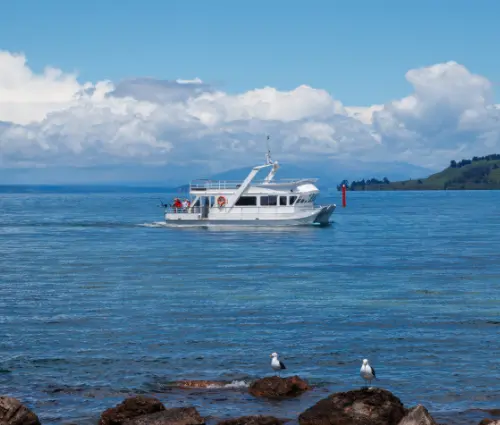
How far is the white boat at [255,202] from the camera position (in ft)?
266

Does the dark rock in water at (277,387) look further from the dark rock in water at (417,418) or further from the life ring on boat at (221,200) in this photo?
the life ring on boat at (221,200)

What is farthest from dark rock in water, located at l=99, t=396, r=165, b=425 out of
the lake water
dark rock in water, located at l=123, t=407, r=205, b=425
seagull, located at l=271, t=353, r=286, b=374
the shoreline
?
seagull, located at l=271, t=353, r=286, b=374

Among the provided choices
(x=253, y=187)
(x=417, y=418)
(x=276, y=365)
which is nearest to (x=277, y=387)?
(x=276, y=365)

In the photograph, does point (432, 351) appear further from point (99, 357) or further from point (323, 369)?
point (99, 357)

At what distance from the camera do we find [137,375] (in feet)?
78.9

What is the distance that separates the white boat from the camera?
81.1 m

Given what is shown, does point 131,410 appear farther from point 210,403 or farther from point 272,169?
point 272,169

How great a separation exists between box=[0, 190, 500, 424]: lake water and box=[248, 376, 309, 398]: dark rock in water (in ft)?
1.24

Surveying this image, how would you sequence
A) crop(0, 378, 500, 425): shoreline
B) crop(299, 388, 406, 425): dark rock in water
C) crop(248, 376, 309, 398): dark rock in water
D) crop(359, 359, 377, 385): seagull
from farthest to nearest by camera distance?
crop(359, 359, 377, 385): seagull < crop(248, 376, 309, 398): dark rock in water < crop(0, 378, 500, 425): shoreline < crop(299, 388, 406, 425): dark rock in water

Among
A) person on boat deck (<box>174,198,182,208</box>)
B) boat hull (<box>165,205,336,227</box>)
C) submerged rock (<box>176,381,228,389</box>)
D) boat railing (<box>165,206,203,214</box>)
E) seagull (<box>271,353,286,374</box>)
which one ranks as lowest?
submerged rock (<box>176,381,228,389</box>)

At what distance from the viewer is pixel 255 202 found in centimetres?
8188

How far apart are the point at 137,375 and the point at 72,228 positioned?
6964 cm

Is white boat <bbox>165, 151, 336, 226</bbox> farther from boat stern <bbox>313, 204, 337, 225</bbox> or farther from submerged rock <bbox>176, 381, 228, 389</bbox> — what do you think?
submerged rock <bbox>176, 381, 228, 389</bbox>

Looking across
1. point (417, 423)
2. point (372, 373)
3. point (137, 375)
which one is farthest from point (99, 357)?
point (417, 423)
